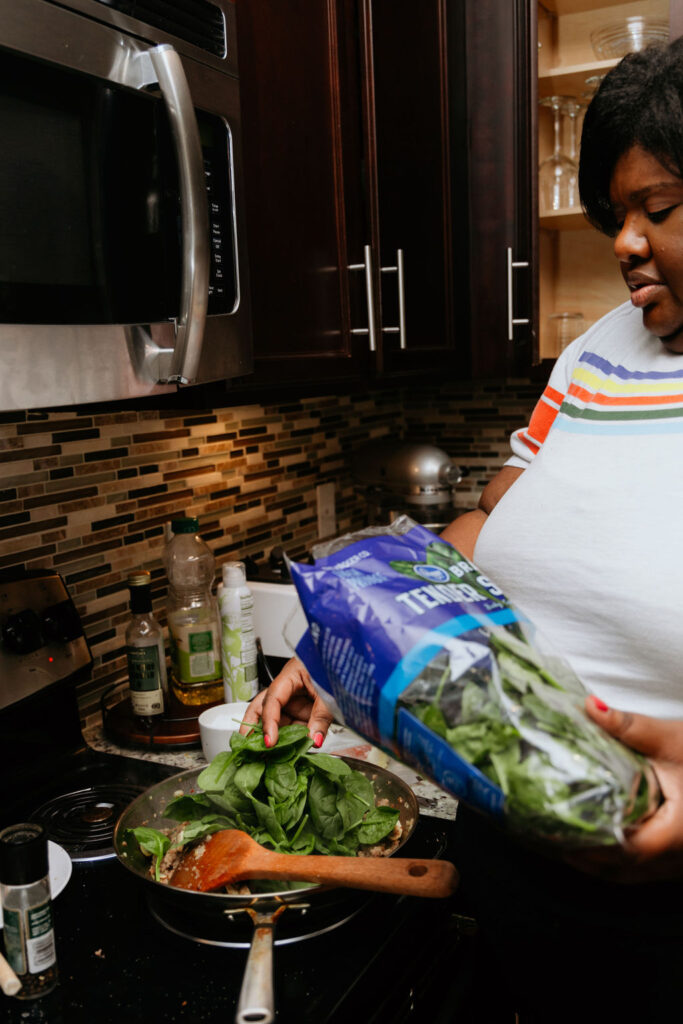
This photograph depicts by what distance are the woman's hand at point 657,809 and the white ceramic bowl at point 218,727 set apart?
2.24ft

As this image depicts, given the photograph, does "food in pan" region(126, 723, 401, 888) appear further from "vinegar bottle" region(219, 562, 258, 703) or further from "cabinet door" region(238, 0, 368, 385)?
"cabinet door" region(238, 0, 368, 385)

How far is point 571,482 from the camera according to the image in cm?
87

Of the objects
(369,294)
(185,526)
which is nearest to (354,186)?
(369,294)

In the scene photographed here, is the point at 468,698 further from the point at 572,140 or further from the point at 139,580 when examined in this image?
the point at 572,140

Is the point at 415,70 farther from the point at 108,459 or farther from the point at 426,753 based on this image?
the point at 426,753

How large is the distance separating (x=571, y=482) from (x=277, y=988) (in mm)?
541

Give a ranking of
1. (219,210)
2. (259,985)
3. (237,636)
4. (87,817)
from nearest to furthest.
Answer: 1. (259,985)
2. (219,210)
3. (87,817)
4. (237,636)

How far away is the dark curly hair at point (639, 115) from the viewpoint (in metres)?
0.86

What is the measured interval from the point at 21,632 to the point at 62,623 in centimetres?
7

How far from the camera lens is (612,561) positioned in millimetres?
783

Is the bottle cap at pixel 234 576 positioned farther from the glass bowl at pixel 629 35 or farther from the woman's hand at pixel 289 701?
the glass bowl at pixel 629 35

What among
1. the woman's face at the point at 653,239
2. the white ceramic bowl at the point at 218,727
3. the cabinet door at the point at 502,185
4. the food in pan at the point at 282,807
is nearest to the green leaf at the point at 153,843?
the food in pan at the point at 282,807

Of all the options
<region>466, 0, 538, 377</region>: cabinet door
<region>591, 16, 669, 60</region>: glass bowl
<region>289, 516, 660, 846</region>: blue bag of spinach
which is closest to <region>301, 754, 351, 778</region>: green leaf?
<region>289, 516, 660, 846</region>: blue bag of spinach

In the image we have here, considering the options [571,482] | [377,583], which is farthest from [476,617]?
[571,482]
